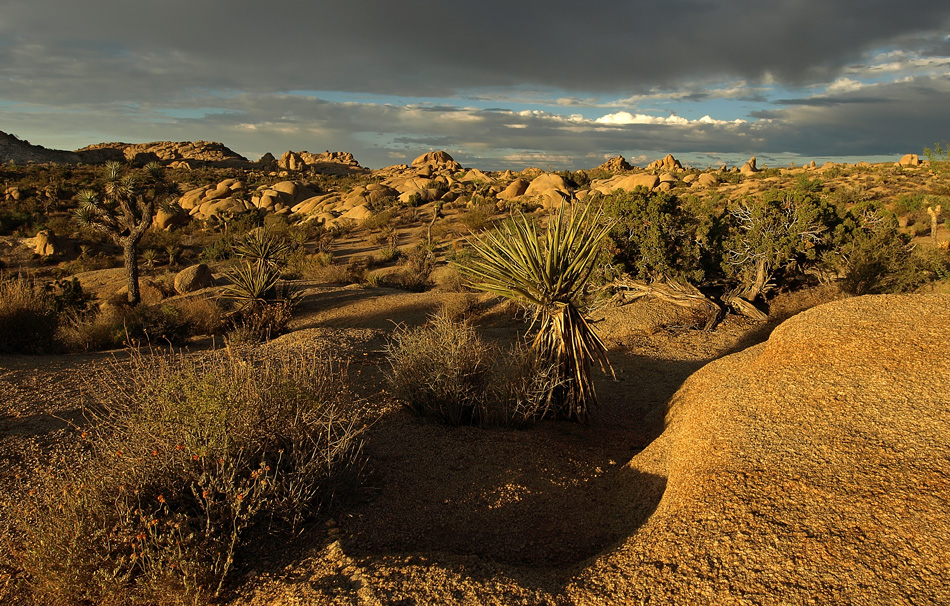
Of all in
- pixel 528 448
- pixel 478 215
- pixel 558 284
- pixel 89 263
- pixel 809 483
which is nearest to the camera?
pixel 809 483

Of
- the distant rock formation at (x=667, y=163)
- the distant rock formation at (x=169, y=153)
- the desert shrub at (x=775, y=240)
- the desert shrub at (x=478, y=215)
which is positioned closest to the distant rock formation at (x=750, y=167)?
the distant rock formation at (x=667, y=163)

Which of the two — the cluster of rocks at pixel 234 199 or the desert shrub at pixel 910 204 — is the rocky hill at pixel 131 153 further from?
the desert shrub at pixel 910 204

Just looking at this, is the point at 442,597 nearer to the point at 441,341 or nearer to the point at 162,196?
the point at 441,341

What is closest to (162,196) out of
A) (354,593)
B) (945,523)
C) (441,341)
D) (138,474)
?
(441,341)

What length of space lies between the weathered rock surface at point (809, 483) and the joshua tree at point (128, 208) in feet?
48.7

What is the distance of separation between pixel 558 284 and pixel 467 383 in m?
1.40

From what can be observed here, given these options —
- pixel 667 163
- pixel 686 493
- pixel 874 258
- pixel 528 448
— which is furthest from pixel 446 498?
pixel 667 163

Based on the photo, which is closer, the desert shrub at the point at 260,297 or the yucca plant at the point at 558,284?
the yucca plant at the point at 558,284

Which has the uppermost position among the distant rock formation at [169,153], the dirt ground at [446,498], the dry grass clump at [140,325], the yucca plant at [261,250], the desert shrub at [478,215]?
the distant rock formation at [169,153]

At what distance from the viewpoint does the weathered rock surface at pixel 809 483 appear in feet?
8.23

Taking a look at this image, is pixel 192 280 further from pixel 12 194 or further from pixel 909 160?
pixel 909 160

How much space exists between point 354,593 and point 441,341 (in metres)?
3.37

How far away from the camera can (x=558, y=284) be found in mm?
5547

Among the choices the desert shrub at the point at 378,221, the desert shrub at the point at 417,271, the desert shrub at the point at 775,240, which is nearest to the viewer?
the desert shrub at the point at 775,240
